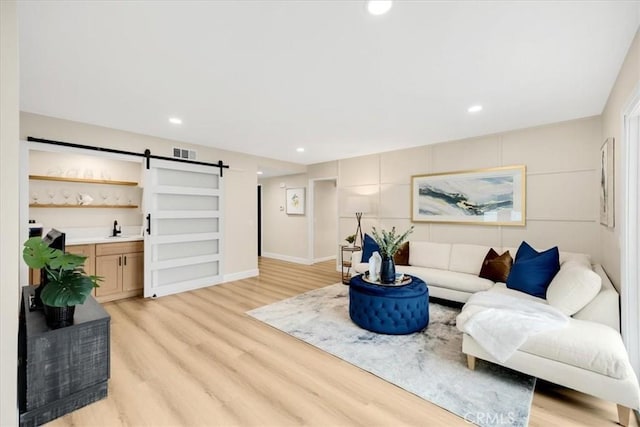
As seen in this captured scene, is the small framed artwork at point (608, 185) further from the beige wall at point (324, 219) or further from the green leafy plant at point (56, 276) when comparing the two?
the beige wall at point (324, 219)

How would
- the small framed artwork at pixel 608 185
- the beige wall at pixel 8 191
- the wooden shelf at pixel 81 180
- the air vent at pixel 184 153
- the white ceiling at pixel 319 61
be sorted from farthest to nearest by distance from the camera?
1. the air vent at pixel 184 153
2. the wooden shelf at pixel 81 180
3. the small framed artwork at pixel 608 185
4. the white ceiling at pixel 319 61
5. the beige wall at pixel 8 191

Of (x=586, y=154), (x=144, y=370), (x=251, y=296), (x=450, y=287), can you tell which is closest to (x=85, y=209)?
(x=251, y=296)

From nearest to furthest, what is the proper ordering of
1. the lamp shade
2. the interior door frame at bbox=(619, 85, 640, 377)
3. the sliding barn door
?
the interior door frame at bbox=(619, 85, 640, 377) → the sliding barn door → the lamp shade

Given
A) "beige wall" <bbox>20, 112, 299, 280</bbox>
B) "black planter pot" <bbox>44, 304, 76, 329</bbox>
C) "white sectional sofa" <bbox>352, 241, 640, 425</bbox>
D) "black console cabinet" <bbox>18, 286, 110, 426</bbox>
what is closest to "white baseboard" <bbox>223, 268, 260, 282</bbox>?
"beige wall" <bbox>20, 112, 299, 280</bbox>

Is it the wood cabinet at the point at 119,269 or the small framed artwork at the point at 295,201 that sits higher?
the small framed artwork at the point at 295,201

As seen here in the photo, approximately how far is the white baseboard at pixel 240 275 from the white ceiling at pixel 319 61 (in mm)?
2844

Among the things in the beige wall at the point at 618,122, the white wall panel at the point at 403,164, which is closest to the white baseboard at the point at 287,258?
the white wall panel at the point at 403,164

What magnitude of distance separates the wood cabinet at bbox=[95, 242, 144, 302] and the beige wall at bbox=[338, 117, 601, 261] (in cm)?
447

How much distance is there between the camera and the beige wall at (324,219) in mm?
7085

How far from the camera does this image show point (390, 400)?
200cm

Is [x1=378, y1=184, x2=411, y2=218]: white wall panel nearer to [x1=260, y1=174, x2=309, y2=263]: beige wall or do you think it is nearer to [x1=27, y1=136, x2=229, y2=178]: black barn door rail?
[x1=260, y1=174, x2=309, y2=263]: beige wall

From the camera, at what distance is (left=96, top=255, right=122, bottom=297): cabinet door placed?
4.01 metres

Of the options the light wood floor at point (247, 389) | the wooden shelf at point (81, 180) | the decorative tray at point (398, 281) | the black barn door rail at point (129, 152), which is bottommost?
the light wood floor at point (247, 389)

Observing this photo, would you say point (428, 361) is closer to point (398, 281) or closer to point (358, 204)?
point (398, 281)
